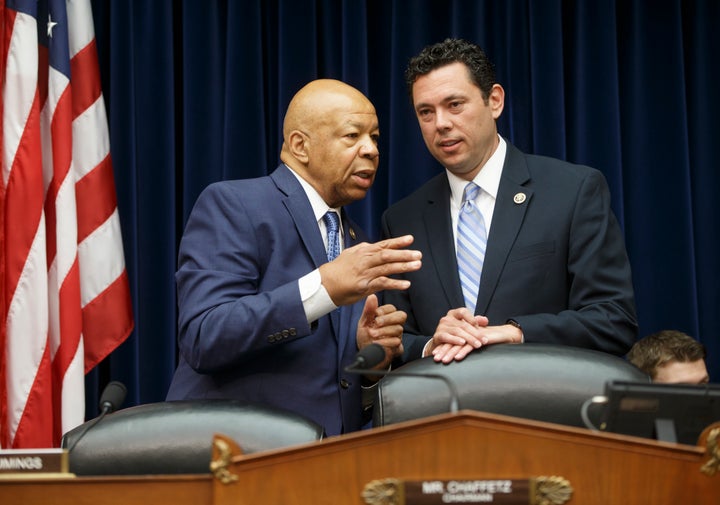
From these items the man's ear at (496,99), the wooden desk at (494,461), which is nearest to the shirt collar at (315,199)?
the man's ear at (496,99)

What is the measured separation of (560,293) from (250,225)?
935 millimetres

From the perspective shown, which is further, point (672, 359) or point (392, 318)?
point (672, 359)

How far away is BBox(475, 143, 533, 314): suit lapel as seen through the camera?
124 inches

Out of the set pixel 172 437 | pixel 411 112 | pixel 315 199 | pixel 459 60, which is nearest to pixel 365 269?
pixel 315 199

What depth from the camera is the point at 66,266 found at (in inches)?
156

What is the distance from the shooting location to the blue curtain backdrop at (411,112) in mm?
4426

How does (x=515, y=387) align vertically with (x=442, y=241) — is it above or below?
below

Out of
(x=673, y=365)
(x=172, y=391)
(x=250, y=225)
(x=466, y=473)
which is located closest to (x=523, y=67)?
(x=673, y=365)

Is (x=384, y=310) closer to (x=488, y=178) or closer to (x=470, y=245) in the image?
(x=470, y=245)

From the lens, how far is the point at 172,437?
2.11m

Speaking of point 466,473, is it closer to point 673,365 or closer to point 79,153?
point 673,365

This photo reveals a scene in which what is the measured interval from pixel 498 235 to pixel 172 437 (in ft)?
4.62

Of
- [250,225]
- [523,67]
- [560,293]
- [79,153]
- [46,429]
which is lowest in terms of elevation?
[46,429]

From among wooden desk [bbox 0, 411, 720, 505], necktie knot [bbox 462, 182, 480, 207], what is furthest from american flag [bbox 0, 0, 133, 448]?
wooden desk [bbox 0, 411, 720, 505]
